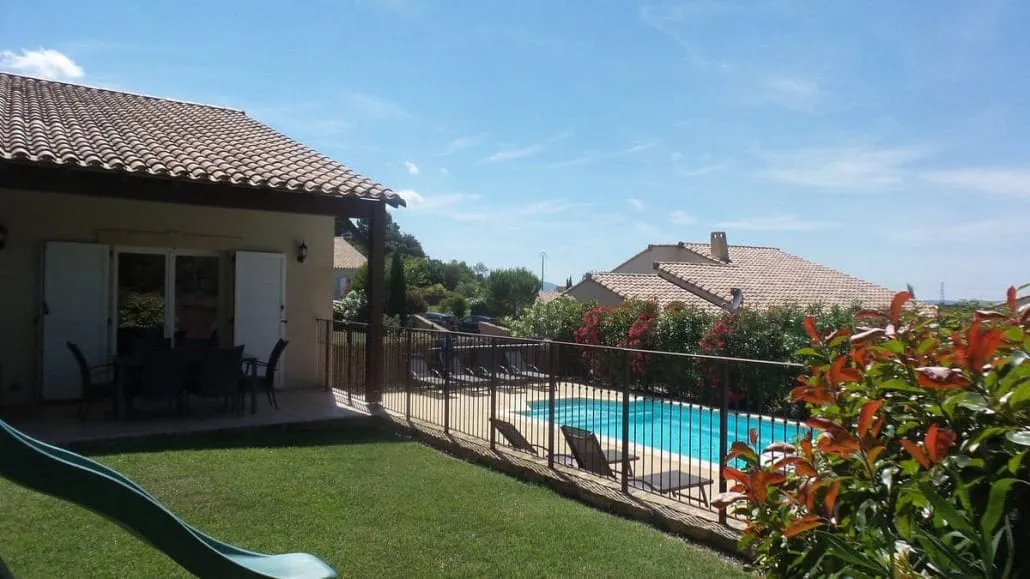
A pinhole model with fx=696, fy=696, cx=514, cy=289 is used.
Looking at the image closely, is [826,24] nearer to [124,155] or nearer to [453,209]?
[124,155]

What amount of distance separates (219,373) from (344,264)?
35.2 m

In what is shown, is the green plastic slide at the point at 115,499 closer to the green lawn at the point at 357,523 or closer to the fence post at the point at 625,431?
the green lawn at the point at 357,523

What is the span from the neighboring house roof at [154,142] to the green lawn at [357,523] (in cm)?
375

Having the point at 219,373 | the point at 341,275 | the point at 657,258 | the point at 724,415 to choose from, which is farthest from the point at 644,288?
the point at 341,275

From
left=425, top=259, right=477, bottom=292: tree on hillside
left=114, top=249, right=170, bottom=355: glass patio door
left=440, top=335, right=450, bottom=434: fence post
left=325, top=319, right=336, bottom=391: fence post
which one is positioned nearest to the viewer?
left=440, top=335, right=450, bottom=434: fence post

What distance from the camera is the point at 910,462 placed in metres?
1.68

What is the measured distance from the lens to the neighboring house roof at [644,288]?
76.1 ft

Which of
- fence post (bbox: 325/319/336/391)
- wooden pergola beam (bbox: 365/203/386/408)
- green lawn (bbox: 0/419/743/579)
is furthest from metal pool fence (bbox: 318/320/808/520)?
fence post (bbox: 325/319/336/391)

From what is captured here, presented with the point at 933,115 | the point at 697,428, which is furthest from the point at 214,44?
the point at 933,115

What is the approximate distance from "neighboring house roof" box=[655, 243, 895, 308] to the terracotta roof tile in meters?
0.53

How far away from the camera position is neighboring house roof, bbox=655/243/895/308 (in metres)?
24.7

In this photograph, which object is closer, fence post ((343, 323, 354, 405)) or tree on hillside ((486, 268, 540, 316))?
fence post ((343, 323, 354, 405))

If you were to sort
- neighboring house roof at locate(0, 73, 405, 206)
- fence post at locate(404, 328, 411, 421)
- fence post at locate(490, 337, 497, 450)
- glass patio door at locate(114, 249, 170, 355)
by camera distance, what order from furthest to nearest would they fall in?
glass patio door at locate(114, 249, 170, 355), fence post at locate(404, 328, 411, 421), neighboring house roof at locate(0, 73, 405, 206), fence post at locate(490, 337, 497, 450)

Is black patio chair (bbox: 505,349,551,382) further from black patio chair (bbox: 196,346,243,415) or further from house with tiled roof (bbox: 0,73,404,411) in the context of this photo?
black patio chair (bbox: 196,346,243,415)
